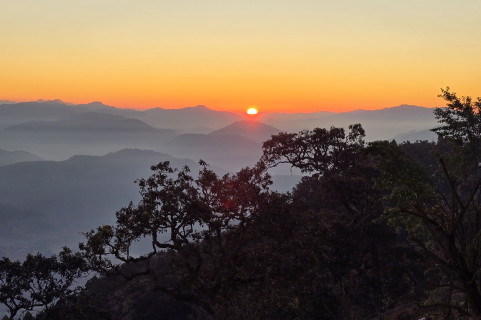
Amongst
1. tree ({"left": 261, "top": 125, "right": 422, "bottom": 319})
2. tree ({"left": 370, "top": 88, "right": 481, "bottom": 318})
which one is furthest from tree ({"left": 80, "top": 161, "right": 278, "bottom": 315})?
tree ({"left": 370, "top": 88, "right": 481, "bottom": 318})

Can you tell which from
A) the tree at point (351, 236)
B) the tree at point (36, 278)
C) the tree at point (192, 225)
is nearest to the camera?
the tree at point (192, 225)

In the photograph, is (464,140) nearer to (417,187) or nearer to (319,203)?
(417,187)

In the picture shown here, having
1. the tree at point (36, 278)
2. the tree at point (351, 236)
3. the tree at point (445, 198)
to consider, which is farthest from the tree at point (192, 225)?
the tree at point (445, 198)

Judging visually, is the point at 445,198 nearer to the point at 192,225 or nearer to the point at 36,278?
the point at 192,225

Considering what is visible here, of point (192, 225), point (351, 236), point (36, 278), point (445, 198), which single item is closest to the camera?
point (445, 198)

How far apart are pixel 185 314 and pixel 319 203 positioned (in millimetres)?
18283

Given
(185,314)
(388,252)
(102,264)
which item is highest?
(102,264)

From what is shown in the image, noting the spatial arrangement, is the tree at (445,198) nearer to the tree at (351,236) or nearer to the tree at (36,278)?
the tree at (351,236)

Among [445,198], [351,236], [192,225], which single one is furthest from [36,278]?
[445,198]

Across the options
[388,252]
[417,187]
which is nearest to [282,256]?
[417,187]

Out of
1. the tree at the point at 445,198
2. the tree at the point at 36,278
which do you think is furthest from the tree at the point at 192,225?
the tree at the point at 445,198

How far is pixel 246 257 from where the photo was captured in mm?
24969

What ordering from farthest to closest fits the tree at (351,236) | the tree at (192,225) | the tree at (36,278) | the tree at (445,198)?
the tree at (351,236) < the tree at (36,278) < the tree at (192,225) < the tree at (445,198)

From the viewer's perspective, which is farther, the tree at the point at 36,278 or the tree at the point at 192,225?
the tree at the point at 36,278
